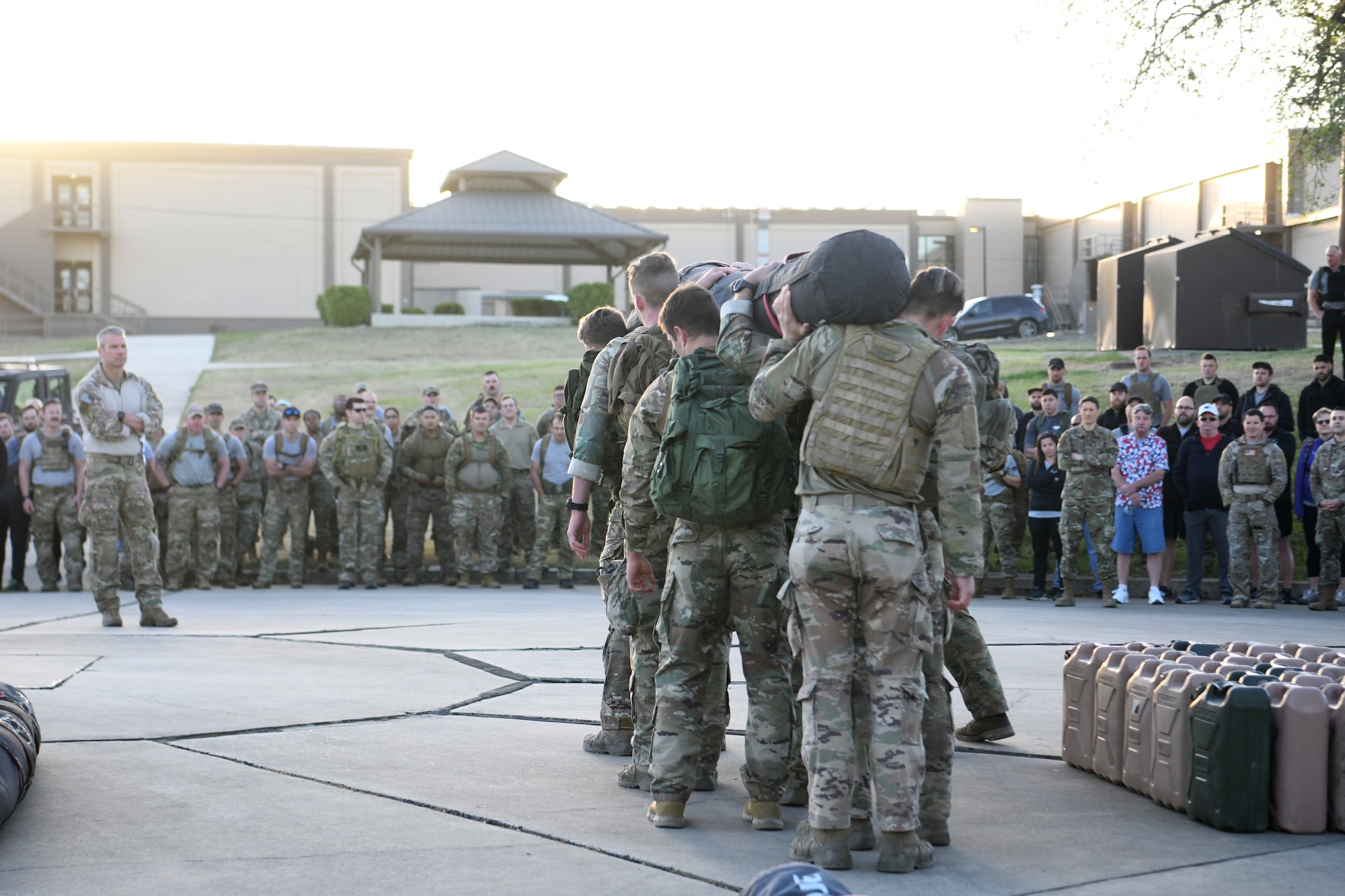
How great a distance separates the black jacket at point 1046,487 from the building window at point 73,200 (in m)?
49.2

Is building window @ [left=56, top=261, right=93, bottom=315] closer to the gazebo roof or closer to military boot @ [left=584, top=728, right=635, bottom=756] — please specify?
the gazebo roof

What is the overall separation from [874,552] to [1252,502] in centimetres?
967

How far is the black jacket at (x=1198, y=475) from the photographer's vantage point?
12.8 meters

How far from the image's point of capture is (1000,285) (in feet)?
192

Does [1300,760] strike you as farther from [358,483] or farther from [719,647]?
[358,483]

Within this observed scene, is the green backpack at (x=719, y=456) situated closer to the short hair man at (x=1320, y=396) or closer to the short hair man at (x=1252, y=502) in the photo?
the short hair man at (x=1252, y=502)

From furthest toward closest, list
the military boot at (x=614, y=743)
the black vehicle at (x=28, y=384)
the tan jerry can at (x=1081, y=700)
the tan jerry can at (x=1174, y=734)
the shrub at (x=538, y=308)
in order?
the shrub at (x=538, y=308)
the black vehicle at (x=28, y=384)
the military boot at (x=614, y=743)
the tan jerry can at (x=1081, y=700)
the tan jerry can at (x=1174, y=734)

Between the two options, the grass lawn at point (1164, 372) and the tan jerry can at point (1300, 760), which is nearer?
the tan jerry can at point (1300, 760)

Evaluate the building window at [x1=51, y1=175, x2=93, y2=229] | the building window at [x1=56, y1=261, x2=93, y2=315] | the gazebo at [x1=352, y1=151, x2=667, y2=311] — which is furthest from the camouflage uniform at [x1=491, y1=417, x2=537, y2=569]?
the building window at [x1=51, y1=175, x2=93, y2=229]

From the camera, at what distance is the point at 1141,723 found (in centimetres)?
511

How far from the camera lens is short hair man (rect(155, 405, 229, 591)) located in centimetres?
1404

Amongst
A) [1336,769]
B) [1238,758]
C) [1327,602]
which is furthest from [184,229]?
[1336,769]

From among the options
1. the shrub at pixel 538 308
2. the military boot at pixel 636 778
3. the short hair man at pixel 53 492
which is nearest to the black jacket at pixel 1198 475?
the military boot at pixel 636 778

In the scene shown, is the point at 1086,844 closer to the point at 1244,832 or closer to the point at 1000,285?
the point at 1244,832
